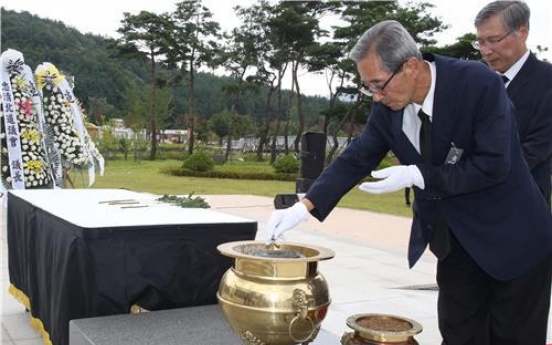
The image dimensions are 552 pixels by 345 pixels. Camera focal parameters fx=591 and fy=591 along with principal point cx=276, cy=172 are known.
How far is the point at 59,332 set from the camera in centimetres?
256

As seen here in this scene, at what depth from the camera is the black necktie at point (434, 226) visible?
5.58ft

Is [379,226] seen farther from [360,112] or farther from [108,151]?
[108,151]

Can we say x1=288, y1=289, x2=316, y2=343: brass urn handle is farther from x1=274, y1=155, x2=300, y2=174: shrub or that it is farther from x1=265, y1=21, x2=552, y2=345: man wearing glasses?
x1=274, y1=155, x2=300, y2=174: shrub

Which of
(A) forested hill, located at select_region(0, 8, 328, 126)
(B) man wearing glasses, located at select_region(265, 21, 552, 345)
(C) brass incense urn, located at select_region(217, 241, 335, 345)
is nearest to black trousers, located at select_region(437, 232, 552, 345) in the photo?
(B) man wearing glasses, located at select_region(265, 21, 552, 345)

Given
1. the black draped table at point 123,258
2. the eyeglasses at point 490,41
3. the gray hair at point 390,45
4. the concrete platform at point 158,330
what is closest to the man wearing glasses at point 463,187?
the gray hair at point 390,45

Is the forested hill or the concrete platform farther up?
the forested hill

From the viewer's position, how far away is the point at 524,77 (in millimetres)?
2035

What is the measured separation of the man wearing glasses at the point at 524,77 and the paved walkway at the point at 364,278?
1815 millimetres

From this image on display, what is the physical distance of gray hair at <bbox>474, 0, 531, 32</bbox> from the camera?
1.96 m

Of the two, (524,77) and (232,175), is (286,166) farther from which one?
(524,77)

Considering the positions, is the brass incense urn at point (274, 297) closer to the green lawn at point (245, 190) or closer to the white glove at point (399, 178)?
the white glove at point (399, 178)

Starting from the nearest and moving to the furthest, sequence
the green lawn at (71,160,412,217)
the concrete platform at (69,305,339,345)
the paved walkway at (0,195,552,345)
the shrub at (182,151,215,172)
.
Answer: the concrete platform at (69,305,339,345) < the paved walkway at (0,195,552,345) < the green lawn at (71,160,412,217) < the shrub at (182,151,215,172)

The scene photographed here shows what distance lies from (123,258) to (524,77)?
1.71 meters

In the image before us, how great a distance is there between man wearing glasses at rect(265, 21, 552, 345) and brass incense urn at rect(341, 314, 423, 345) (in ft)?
0.73
